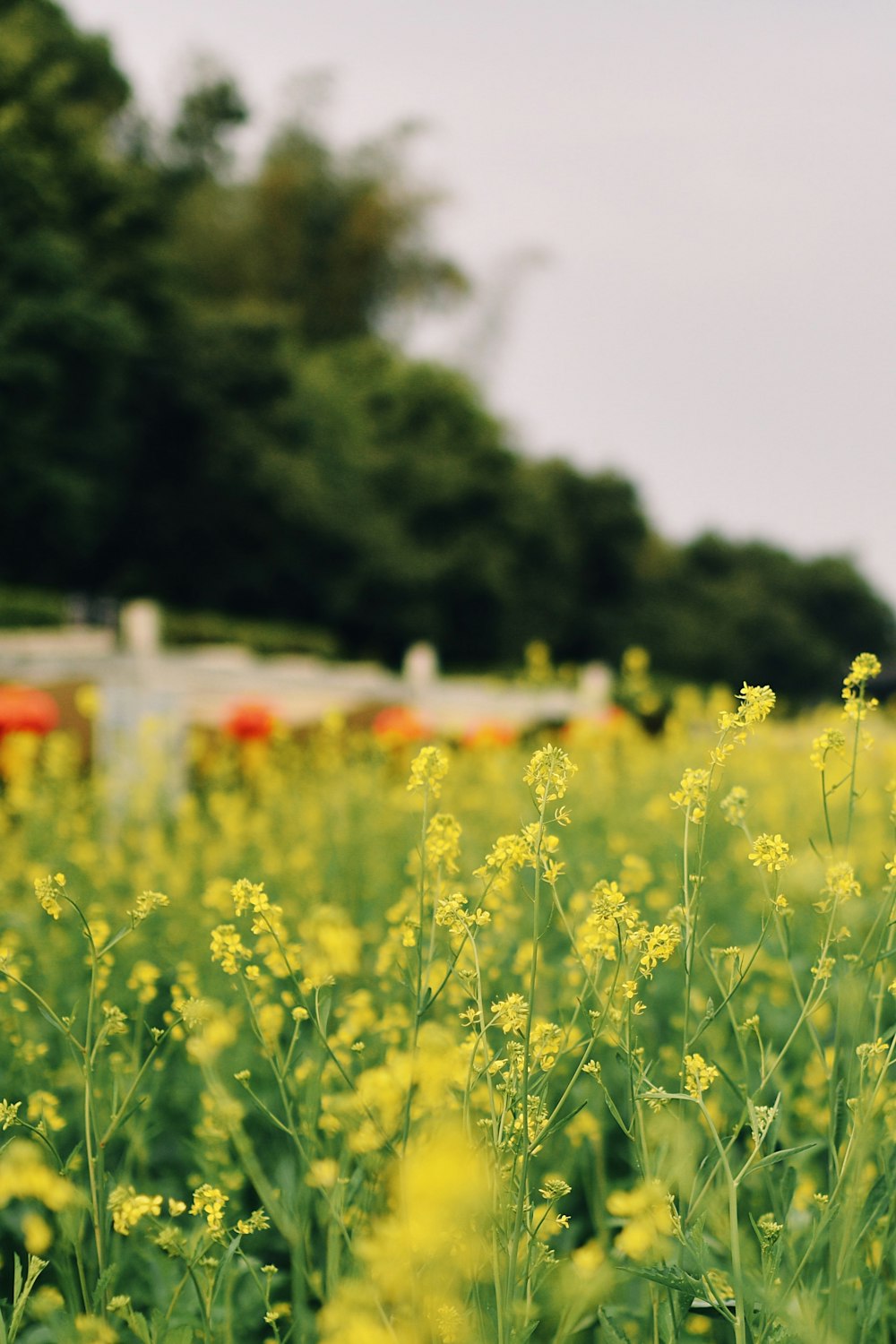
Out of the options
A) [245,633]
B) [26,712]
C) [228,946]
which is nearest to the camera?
[228,946]

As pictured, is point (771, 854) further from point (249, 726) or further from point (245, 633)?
point (245, 633)

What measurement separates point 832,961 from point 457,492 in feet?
93.4

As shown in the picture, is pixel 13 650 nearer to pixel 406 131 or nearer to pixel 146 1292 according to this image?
pixel 146 1292

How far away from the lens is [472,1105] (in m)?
1.66

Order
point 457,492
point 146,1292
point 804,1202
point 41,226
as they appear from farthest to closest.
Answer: point 457,492, point 41,226, point 146,1292, point 804,1202

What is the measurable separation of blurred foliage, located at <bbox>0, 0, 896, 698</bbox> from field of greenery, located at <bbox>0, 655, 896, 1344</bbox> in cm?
335

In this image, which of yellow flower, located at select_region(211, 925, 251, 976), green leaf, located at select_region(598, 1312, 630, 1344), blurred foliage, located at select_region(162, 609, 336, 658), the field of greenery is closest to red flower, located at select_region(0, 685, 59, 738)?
the field of greenery

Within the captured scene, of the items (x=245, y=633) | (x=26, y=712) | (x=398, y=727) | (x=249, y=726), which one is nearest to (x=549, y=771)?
(x=26, y=712)

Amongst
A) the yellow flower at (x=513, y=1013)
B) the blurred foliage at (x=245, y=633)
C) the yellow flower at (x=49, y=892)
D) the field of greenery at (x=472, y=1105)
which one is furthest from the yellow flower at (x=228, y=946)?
the blurred foliage at (x=245, y=633)

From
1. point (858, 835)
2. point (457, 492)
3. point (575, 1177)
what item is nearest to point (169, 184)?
point (457, 492)

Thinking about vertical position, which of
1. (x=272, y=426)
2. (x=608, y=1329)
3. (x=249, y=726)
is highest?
(x=272, y=426)

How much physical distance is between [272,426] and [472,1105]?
23650mm

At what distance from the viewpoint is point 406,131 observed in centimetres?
3306

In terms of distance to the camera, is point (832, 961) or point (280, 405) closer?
point (832, 961)
